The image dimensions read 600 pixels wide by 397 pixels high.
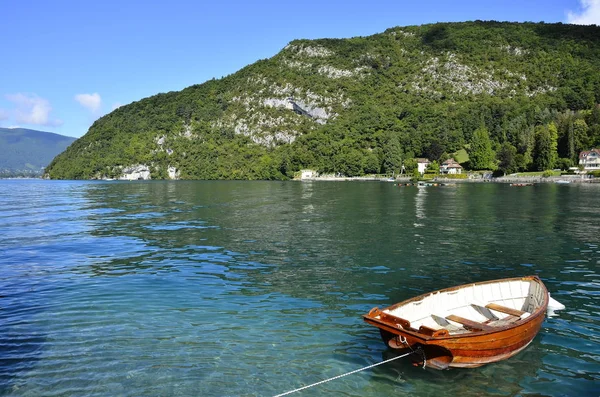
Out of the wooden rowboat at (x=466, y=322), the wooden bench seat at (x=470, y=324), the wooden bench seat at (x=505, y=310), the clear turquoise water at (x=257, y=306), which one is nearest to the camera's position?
the wooden rowboat at (x=466, y=322)

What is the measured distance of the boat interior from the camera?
1365 centimetres

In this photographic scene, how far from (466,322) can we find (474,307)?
6.75ft

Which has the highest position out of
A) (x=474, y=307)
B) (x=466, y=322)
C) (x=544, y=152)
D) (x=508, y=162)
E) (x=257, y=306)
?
(x=544, y=152)

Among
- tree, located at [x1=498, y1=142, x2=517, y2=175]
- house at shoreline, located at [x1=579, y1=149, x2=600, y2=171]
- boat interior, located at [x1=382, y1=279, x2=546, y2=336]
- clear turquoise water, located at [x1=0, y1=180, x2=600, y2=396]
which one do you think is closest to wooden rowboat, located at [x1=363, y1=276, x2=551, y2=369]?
boat interior, located at [x1=382, y1=279, x2=546, y2=336]

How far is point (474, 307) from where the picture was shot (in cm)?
1528

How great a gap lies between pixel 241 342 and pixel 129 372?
12.3 feet

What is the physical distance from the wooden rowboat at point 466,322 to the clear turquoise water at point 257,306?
64cm

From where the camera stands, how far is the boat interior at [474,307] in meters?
13.6

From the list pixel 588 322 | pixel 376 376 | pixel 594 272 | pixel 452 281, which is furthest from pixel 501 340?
pixel 594 272

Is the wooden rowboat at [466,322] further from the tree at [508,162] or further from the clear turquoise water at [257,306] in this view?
the tree at [508,162]

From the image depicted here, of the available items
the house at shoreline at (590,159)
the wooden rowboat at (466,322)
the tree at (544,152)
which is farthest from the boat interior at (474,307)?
the house at shoreline at (590,159)

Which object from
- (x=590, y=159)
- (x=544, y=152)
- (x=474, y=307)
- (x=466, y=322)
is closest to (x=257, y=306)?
(x=466, y=322)

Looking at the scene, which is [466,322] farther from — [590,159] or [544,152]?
[590,159]

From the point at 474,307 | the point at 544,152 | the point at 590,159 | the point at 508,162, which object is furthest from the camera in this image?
the point at 508,162
